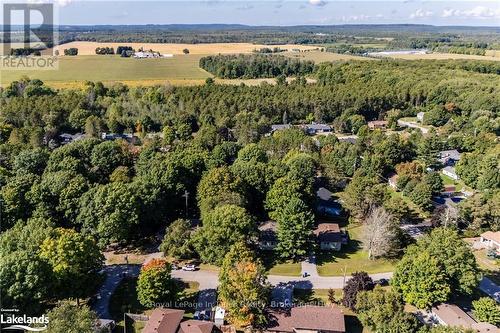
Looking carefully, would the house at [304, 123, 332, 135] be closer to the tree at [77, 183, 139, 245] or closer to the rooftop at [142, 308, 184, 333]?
the tree at [77, 183, 139, 245]

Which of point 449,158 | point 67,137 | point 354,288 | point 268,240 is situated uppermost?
point 67,137

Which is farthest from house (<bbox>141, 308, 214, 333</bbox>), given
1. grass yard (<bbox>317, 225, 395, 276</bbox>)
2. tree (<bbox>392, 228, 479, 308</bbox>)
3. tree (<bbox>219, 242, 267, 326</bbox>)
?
tree (<bbox>392, 228, 479, 308</bbox>)

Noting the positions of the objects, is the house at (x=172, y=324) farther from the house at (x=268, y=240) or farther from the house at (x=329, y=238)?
the house at (x=329, y=238)

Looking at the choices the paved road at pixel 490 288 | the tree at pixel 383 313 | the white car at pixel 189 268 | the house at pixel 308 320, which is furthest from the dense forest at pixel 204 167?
the tree at pixel 383 313

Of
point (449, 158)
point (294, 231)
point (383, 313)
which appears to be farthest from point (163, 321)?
point (449, 158)

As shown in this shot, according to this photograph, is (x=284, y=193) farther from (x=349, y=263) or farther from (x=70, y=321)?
(x=70, y=321)

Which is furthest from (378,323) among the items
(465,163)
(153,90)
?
(153,90)
